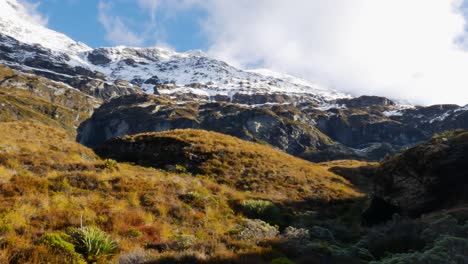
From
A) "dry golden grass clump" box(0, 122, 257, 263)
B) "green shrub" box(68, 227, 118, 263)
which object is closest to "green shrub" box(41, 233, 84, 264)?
"dry golden grass clump" box(0, 122, 257, 263)

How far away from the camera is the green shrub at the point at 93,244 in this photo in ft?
33.3

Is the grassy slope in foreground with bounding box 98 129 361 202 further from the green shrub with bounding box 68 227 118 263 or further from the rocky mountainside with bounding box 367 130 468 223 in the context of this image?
the green shrub with bounding box 68 227 118 263

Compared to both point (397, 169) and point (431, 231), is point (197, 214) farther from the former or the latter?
point (397, 169)

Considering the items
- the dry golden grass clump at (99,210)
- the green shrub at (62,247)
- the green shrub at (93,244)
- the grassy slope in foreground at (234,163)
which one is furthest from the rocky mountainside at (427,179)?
the green shrub at (62,247)

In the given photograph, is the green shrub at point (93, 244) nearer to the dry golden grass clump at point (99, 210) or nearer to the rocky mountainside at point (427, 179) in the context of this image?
the dry golden grass clump at point (99, 210)

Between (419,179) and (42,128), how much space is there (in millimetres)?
25376

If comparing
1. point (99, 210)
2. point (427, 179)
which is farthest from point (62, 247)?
point (427, 179)

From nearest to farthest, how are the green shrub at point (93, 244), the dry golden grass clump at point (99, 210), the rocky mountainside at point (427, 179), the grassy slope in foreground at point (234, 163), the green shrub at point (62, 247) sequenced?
1. the green shrub at point (62, 247)
2. the green shrub at point (93, 244)
3. the dry golden grass clump at point (99, 210)
4. the rocky mountainside at point (427, 179)
5. the grassy slope in foreground at point (234, 163)

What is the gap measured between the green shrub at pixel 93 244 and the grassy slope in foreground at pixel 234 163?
46.0 feet

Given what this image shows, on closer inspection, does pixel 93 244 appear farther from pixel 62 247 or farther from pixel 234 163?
pixel 234 163

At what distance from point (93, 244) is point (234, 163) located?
65.5 ft

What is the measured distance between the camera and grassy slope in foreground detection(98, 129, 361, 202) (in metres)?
26.8

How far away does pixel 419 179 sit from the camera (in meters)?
22.5

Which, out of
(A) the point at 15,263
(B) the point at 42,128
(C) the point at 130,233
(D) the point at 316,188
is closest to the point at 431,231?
(C) the point at 130,233
